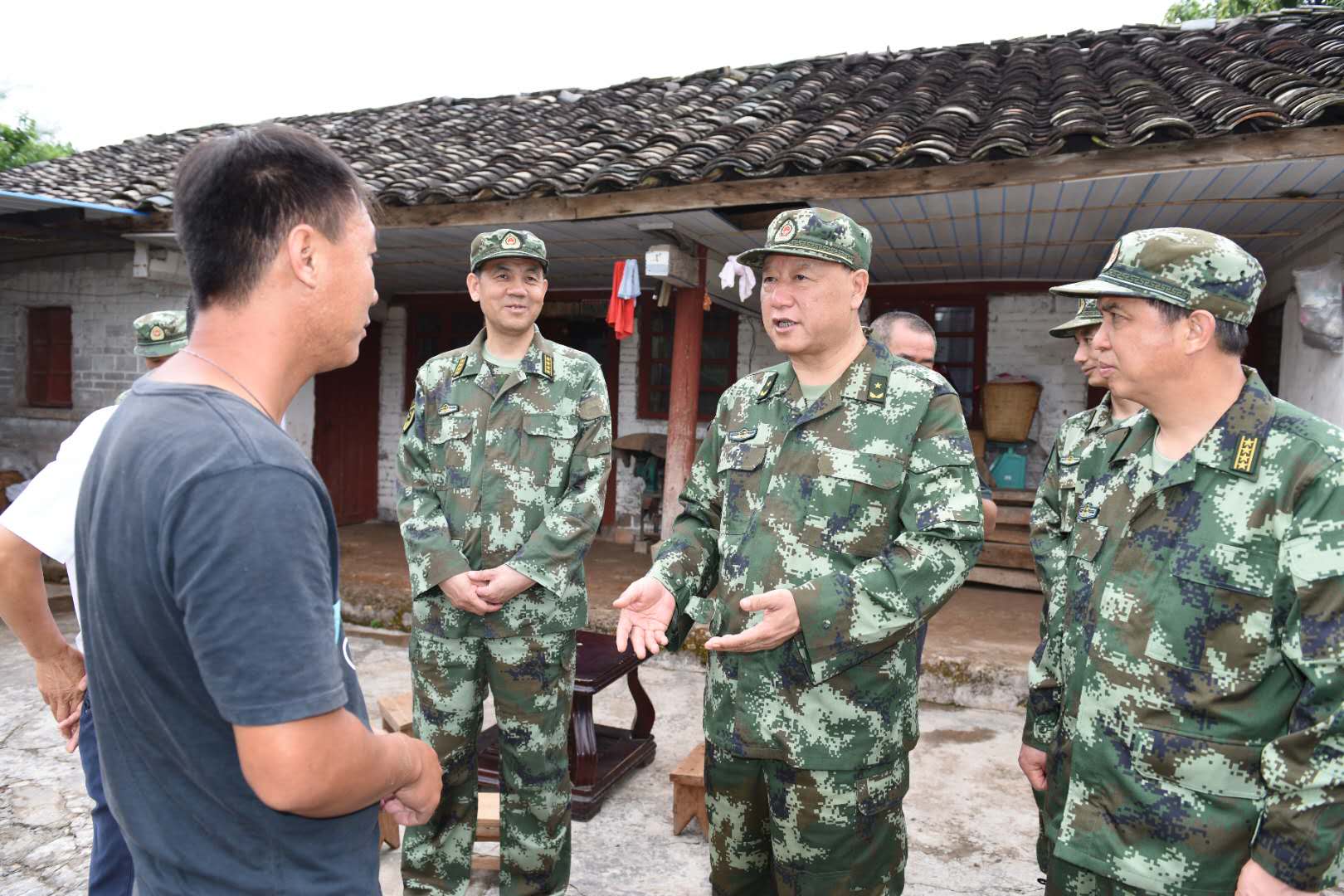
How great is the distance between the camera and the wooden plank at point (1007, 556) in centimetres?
682

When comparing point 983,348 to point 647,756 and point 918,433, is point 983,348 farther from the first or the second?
point 918,433

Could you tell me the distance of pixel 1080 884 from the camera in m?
1.86

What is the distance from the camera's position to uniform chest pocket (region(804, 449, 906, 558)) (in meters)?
2.12

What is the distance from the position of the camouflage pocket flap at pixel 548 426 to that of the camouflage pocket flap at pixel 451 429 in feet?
0.65

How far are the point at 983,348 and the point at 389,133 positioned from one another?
5.91 m

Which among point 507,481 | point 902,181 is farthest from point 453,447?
point 902,181

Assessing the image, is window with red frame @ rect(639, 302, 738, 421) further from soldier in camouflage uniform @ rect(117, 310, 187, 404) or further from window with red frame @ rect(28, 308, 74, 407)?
soldier in camouflage uniform @ rect(117, 310, 187, 404)

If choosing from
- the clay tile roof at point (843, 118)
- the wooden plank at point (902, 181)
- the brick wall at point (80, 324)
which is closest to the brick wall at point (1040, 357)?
the clay tile roof at point (843, 118)

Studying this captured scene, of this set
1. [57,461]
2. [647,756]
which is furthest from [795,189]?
[57,461]

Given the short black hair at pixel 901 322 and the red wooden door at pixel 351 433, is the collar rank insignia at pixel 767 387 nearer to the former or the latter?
the short black hair at pixel 901 322

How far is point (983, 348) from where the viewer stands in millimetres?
8039

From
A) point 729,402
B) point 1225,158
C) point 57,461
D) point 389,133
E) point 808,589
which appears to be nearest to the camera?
point 808,589

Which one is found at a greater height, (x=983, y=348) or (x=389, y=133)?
(x=389, y=133)

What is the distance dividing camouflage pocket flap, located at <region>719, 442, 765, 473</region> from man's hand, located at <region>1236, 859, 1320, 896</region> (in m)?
1.31
